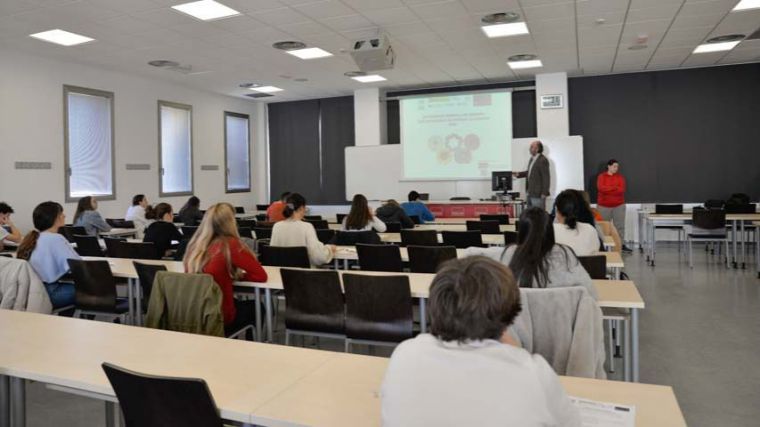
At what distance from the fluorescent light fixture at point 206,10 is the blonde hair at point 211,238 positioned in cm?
356

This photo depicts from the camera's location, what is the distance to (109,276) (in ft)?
13.3

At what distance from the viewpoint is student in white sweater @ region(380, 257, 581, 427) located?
1247mm

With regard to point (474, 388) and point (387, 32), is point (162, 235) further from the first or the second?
point (474, 388)

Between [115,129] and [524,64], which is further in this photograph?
[524,64]

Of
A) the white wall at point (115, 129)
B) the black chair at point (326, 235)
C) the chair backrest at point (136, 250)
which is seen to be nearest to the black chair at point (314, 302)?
the chair backrest at point (136, 250)

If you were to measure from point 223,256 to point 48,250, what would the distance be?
1544 mm

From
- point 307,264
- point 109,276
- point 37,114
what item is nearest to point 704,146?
point 307,264

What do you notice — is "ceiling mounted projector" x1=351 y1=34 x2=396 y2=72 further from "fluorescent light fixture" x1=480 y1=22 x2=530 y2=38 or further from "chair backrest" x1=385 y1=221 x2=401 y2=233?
"chair backrest" x1=385 y1=221 x2=401 y2=233

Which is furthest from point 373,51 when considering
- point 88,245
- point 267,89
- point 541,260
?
point 541,260

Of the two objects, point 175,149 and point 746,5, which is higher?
point 746,5

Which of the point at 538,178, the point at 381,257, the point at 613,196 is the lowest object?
the point at 381,257

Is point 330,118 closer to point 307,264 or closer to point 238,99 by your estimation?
point 238,99

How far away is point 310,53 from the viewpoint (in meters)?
→ 8.73

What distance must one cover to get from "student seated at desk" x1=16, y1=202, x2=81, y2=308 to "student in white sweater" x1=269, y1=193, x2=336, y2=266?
1679 millimetres
